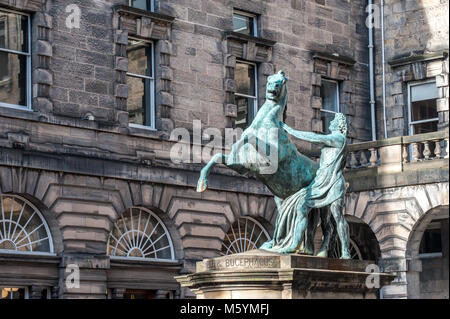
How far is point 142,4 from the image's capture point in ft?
83.1

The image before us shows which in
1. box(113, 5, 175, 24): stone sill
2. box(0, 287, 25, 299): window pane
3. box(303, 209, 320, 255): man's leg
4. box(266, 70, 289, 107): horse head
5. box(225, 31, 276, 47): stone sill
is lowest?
box(0, 287, 25, 299): window pane

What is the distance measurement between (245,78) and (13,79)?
290 inches

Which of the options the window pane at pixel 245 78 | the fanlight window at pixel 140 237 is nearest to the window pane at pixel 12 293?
the fanlight window at pixel 140 237

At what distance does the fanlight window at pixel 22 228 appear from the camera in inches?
853

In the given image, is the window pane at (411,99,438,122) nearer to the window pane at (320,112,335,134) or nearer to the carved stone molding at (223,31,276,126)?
the window pane at (320,112,335,134)

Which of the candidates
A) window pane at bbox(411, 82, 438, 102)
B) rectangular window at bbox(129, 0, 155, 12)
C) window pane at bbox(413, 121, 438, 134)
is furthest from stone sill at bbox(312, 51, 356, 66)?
rectangular window at bbox(129, 0, 155, 12)

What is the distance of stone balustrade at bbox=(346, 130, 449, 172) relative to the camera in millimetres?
25234

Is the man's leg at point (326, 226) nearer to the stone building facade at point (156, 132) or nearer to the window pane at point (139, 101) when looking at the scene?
the stone building facade at point (156, 132)

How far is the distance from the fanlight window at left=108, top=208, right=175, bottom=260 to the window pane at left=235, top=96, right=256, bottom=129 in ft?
13.2

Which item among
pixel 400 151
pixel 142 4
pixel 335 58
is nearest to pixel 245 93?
pixel 335 58

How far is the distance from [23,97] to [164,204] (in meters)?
4.32

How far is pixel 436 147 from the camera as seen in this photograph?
2523 cm
